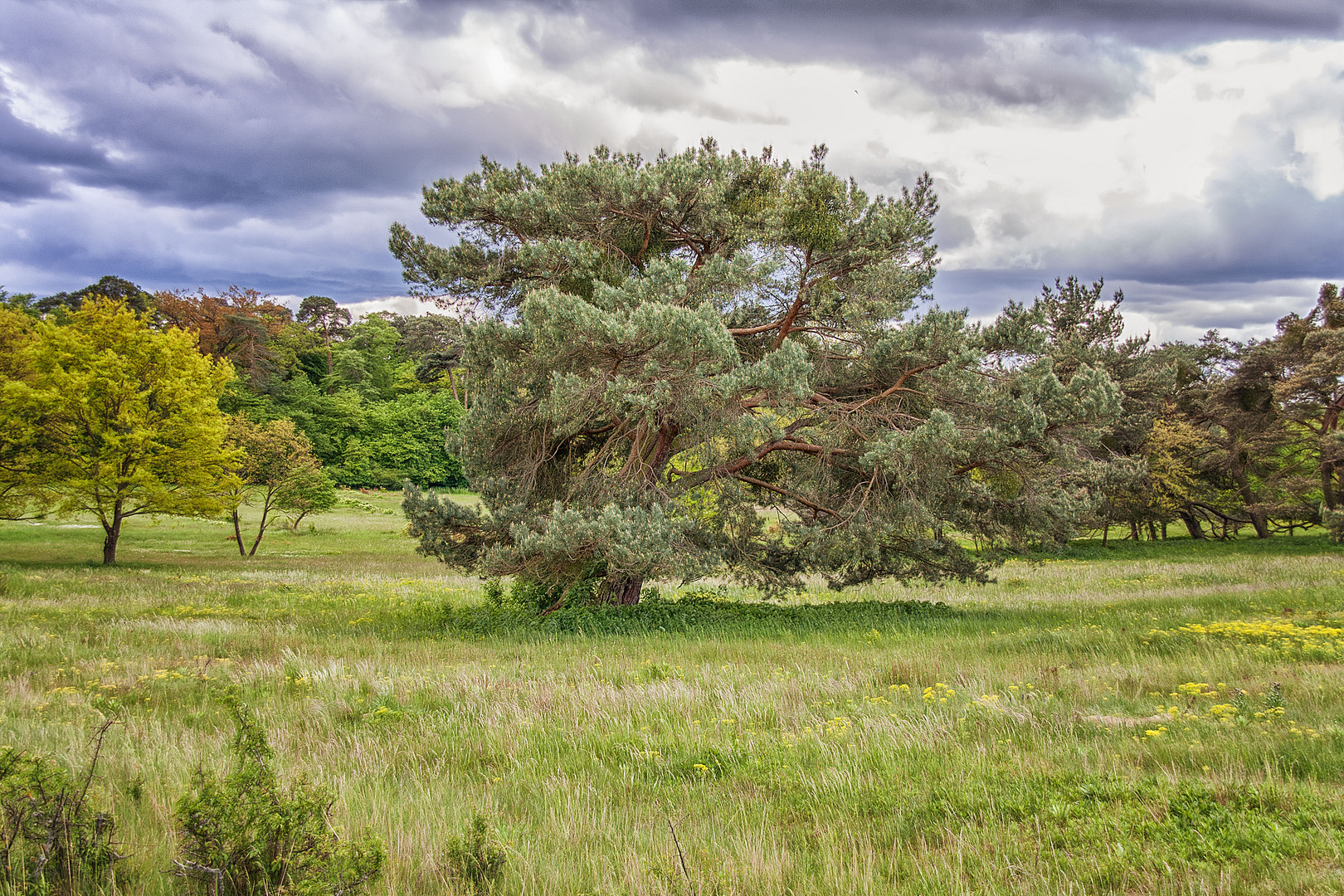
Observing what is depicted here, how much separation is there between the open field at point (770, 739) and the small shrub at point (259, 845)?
11.6 inches

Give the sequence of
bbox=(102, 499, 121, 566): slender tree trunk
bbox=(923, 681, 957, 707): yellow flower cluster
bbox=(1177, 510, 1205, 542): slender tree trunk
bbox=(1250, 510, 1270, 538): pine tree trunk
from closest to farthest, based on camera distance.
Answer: bbox=(923, 681, 957, 707): yellow flower cluster, bbox=(102, 499, 121, 566): slender tree trunk, bbox=(1250, 510, 1270, 538): pine tree trunk, bbox=(1177, 510, 1205, 542): slender tree trunk

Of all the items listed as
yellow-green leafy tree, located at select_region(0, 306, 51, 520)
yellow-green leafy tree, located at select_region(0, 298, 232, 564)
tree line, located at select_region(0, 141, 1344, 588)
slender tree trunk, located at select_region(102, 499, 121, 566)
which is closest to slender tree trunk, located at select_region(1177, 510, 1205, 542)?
tree line, located at select_region(0, 141, 1344, 588)

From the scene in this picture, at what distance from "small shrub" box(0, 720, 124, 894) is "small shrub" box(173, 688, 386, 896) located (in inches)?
17.5

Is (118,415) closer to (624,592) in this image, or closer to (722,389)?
(624,592)

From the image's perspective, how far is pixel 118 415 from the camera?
23.1 metres

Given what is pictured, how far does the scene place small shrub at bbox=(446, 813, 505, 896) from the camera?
286 centimetres

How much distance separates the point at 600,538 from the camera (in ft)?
32.3

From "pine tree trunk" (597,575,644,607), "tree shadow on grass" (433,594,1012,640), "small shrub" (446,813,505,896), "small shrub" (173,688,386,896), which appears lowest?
"tree shadow on grass" (433,594,1012,640)

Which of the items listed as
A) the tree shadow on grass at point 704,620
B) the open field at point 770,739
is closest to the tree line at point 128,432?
the tree shadow on grass at point 704,620

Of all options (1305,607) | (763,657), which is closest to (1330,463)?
(1305,607)

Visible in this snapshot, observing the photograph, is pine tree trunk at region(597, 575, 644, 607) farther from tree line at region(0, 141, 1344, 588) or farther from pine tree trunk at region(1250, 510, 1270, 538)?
pine tree trunk at region(1250, 510, 1270, 538)

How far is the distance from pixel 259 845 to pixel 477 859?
0.87 meters

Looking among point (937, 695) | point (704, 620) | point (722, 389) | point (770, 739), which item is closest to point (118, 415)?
point (704, 620)

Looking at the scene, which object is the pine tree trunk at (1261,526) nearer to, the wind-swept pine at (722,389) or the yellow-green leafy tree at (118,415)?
the wind-swept pine at (722,389)
